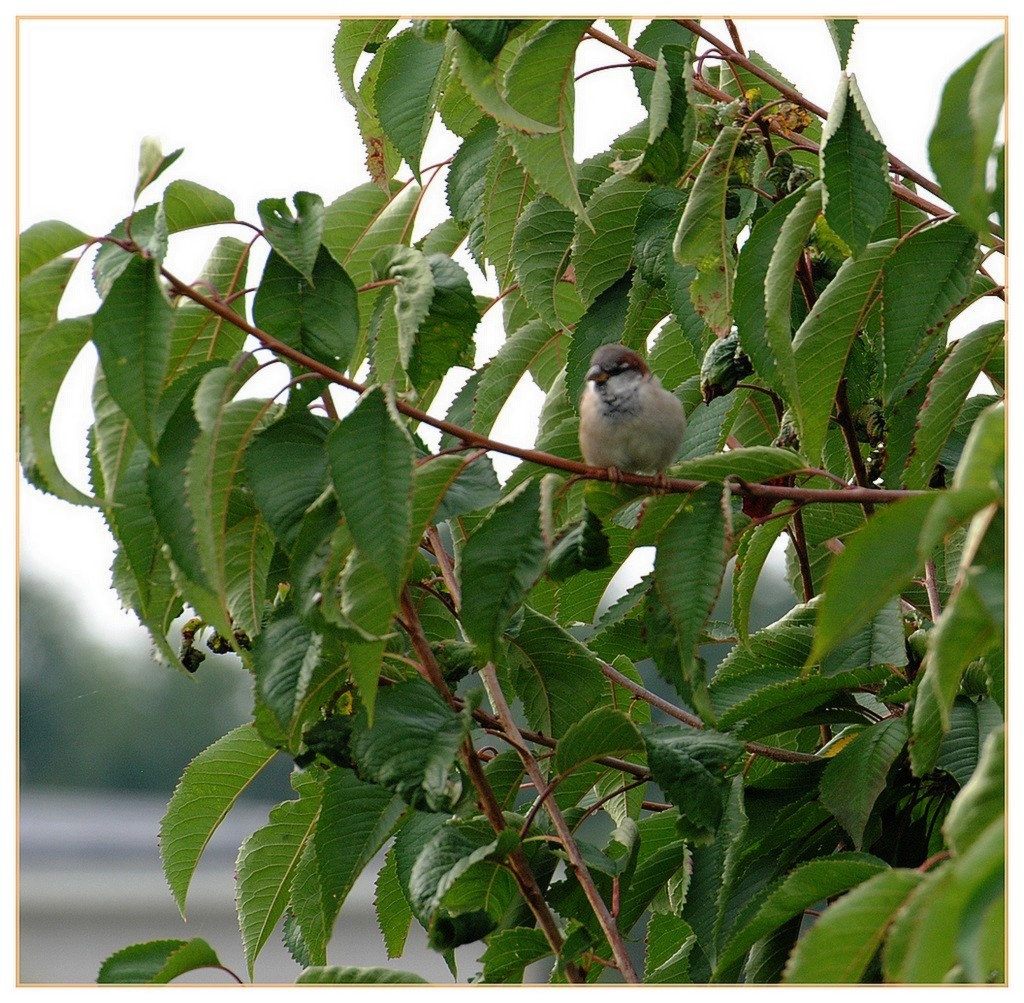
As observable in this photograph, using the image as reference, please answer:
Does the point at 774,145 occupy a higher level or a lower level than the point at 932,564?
higher

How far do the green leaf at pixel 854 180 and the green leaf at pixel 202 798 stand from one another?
1429mm

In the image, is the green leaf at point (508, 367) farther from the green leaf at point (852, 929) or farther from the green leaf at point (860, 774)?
the green leaf at point (852, 929)

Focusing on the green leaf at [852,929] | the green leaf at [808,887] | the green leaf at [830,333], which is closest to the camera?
the green leaf at [852,929]

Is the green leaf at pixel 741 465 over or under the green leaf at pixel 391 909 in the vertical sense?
over

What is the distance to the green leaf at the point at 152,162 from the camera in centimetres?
177

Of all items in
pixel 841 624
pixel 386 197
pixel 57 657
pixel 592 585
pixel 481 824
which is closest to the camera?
pixel 841 624

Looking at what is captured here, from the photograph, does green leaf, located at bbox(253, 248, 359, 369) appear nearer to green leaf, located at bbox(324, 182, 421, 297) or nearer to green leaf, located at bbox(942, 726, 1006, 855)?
green leaf, located at bbox(324, 182, 421, 297)

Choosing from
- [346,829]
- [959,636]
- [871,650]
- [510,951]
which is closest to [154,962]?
[346,829]

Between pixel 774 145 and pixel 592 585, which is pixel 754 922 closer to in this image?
pixel 592 585

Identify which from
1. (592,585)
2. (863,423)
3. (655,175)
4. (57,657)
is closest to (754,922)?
(592,585)

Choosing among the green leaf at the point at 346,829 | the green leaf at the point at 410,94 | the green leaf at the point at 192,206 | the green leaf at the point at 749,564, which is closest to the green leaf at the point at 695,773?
the green leaf at the point at 749,564

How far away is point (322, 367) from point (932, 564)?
1319 millimetres

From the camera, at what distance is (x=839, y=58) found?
2314 mm

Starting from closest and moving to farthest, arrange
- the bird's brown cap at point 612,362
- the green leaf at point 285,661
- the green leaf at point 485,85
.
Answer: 1. the green leaf at point 285,661
2. the green leaf at point 485,85
3. the bird's brown cap at point 612,362
